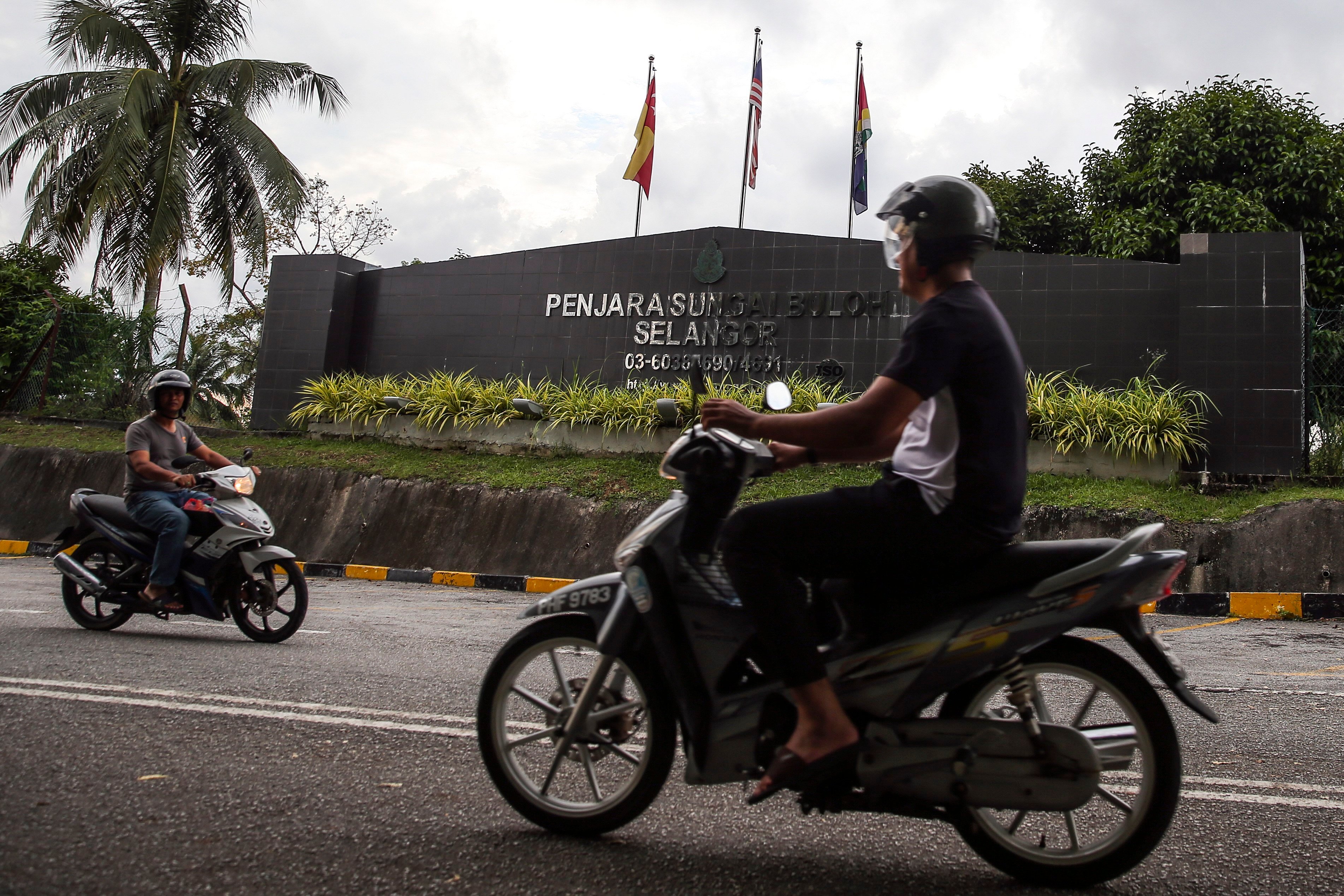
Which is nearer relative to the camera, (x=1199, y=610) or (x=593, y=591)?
(x=593, y=591)

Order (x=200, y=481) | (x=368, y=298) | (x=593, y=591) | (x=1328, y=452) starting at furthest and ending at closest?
(x=368, y=298)
(x=1328, y=452)
(x=200, y=481)
(x=593, y=591)

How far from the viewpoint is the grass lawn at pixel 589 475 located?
11.2 m

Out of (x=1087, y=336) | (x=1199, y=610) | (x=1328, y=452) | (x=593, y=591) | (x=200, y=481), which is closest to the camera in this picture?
(x=593, y=591)

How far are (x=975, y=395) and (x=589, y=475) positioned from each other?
37.8ft

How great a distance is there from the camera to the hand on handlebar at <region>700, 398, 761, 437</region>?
2445 mm

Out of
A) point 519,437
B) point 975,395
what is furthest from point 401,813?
point 519,437

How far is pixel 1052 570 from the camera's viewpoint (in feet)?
7.82

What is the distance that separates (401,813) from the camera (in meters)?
2.79

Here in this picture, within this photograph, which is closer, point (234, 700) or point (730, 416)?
point (730, 416)

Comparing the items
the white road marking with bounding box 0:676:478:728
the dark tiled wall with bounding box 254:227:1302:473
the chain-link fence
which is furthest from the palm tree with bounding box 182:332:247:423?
the chain-link fence

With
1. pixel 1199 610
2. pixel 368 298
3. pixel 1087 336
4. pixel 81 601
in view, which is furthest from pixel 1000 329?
pixel 368 298

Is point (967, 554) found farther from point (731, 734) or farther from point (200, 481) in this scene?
point (200, 481)

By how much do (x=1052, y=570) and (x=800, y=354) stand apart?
1322 centimetres

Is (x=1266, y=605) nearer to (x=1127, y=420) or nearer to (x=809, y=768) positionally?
(x=1127, y=420)
